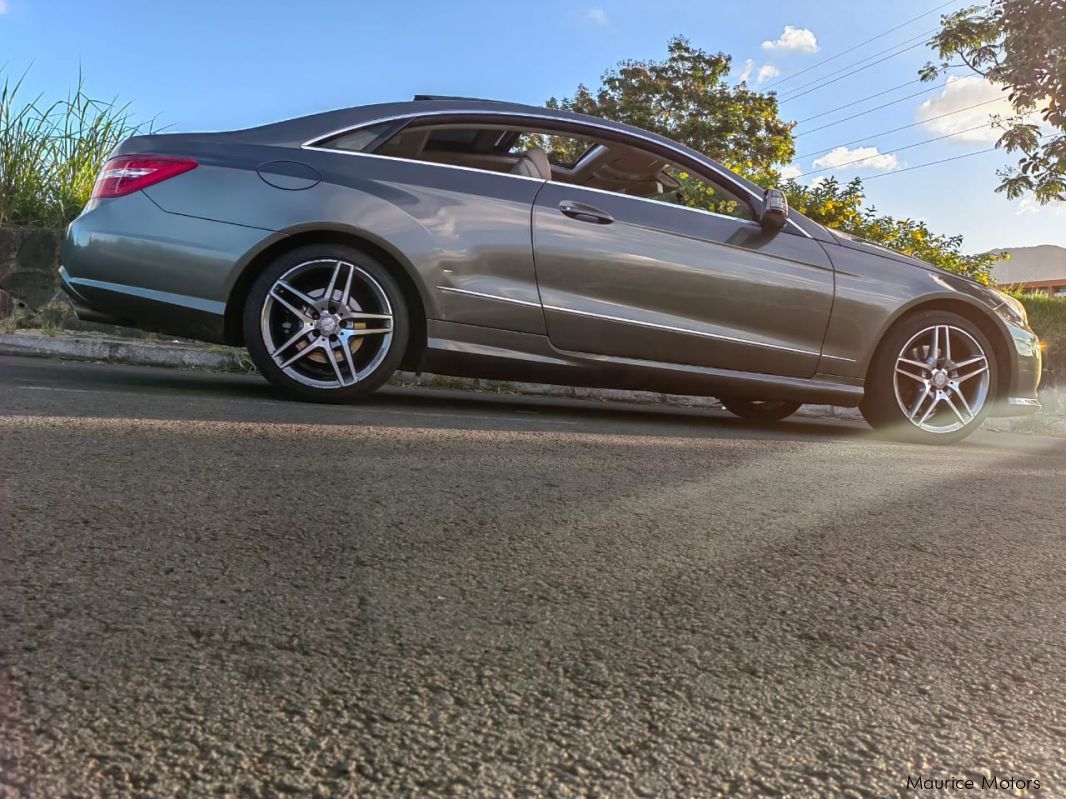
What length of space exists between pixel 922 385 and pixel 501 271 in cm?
250

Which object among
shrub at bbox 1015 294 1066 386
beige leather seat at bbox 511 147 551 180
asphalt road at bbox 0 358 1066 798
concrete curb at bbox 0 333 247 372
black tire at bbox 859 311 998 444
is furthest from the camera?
shrub at bbox 1015 294 1066 386

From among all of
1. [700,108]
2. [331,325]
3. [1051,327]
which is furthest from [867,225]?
[700,108]

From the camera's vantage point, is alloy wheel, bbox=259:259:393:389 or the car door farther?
the car door

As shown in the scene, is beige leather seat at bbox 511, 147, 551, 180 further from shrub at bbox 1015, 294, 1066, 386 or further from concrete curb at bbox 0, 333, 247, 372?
shrub at bbox 1015, 294, 1066, 386

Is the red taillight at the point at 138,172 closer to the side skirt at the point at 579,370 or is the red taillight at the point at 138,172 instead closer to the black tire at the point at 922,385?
the side skirt at the point at 579,370

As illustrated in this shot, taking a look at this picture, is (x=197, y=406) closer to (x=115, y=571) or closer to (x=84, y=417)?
(x=84, y=417)

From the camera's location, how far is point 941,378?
5.16m

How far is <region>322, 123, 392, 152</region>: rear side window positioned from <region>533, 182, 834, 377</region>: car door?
0.87 metres

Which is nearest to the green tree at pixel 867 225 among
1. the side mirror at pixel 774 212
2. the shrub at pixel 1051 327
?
the shrub at pixel 1051 327

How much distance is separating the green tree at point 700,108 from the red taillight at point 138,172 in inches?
1127

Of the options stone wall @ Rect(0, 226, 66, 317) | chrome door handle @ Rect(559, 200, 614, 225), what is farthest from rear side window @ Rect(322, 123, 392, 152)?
stone wall @ Rect(0, 226, 66, 317)

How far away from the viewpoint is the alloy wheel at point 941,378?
5137 mm

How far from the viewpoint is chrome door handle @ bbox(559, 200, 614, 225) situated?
459cm

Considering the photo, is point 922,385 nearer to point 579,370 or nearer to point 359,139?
point 579,370
